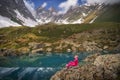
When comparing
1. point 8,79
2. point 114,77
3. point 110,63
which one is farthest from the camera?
point 8,79

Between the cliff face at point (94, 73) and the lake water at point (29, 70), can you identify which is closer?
the cliff face at point (94, 73)

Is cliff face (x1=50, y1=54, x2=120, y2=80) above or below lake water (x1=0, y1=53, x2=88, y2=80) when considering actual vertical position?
above

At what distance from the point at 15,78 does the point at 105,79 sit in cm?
2972

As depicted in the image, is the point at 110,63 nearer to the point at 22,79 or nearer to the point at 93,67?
the point at 93,67

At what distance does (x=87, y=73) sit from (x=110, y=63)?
4646mm

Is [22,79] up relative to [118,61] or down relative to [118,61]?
down

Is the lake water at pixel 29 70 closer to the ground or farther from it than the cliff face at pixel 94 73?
closer to the ground

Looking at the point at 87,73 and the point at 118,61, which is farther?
the point at 118,61

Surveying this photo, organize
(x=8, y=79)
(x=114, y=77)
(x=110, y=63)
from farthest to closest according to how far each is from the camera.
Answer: (x=8, y=79) → (x=110, y=63) → (x=114, y=77)

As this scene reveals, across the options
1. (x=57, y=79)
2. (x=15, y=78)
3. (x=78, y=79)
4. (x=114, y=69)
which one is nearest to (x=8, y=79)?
(x=15, y=78)

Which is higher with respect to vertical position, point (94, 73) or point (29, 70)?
point (94, 73)

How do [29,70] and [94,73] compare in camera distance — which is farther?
[29,70]

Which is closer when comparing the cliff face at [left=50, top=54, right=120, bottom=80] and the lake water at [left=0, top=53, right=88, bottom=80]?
the cliff face at [left=50, top=54, right=120, bottom=80]

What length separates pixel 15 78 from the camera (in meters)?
59.8
